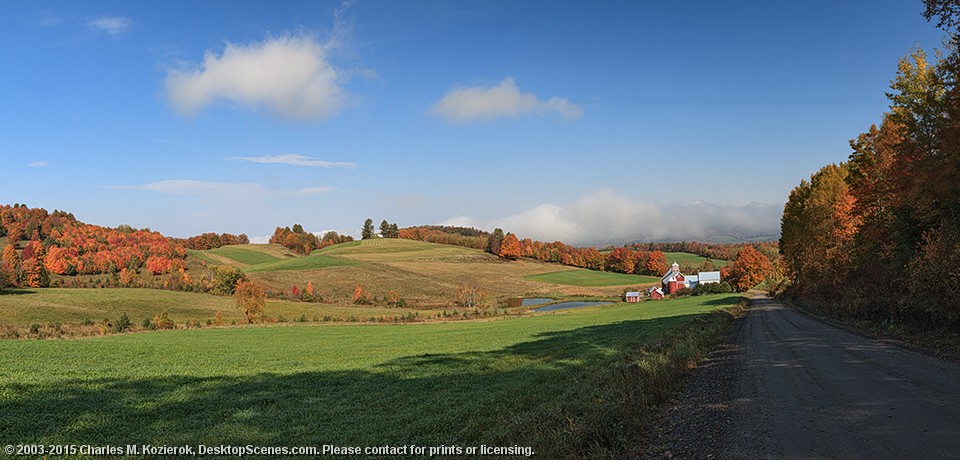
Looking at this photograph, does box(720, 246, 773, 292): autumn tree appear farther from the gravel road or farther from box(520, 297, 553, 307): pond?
the gravel road

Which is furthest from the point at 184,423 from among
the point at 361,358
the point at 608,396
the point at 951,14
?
the point at 951,14

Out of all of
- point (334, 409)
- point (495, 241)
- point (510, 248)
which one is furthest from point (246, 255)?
point (334, 409)

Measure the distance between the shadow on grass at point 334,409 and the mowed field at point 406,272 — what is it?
82.6 m

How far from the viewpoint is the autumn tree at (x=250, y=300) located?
212ft

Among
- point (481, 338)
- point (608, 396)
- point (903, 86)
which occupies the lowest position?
point (481, 338)

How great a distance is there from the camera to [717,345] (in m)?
24.0

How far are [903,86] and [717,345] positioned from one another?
28.2m

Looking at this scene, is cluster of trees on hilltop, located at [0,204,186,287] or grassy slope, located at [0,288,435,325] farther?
cluster of trees on hilltop, located at [0,204,186,287]

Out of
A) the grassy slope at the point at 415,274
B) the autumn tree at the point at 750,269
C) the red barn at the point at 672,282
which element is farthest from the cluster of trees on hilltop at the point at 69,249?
the autumn tree at the point at 750,269

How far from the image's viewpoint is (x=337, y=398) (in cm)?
1566

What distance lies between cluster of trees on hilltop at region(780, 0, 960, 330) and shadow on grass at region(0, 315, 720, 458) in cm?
1776

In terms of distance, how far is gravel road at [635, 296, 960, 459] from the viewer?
309 inches

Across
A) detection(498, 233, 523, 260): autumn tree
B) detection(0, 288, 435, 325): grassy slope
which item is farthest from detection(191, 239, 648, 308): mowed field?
detection(0, 288, 435, 325): grassy slope

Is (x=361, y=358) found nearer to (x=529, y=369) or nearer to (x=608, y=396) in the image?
(x=529, y=369)
